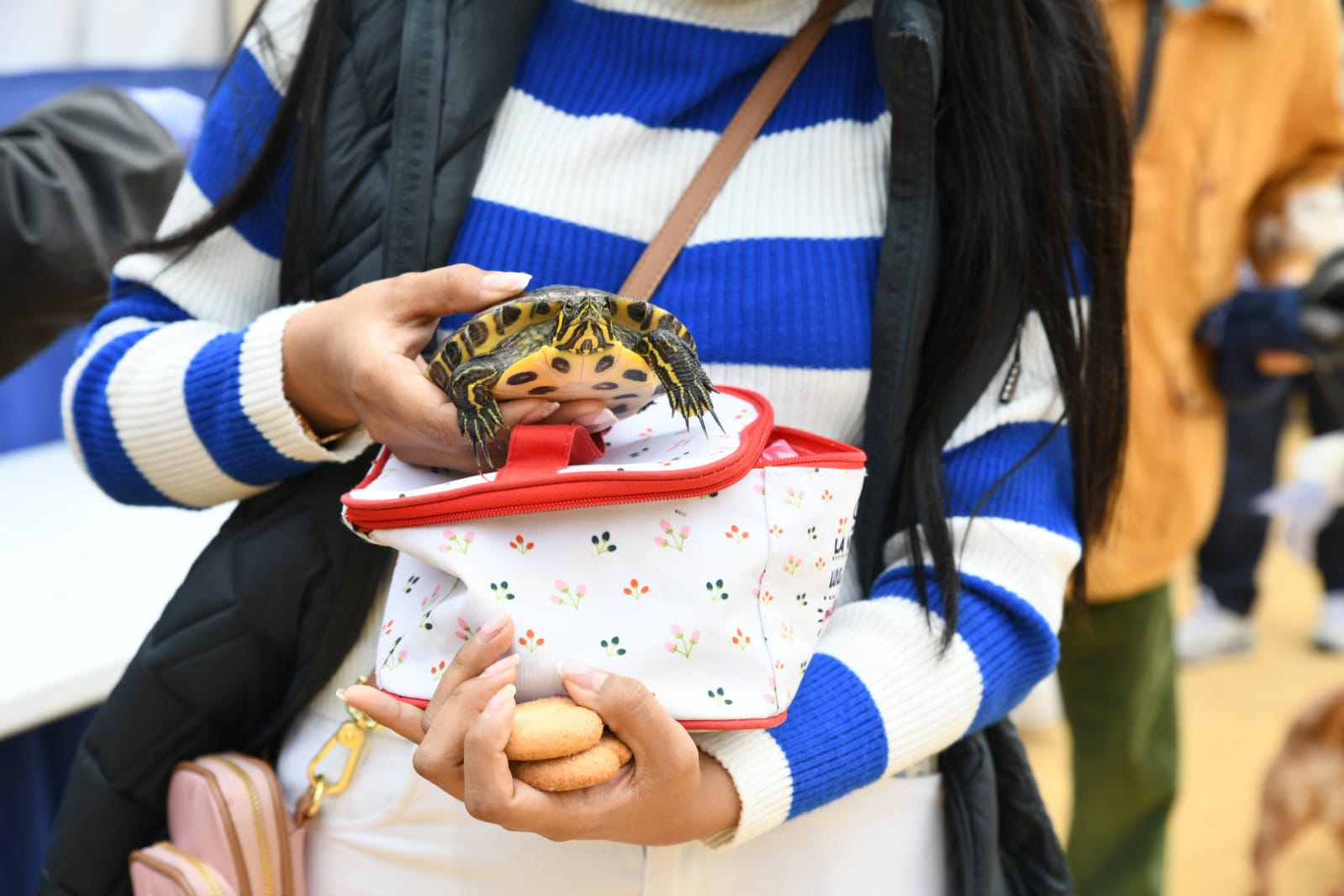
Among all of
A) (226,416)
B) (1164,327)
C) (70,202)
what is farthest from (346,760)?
(1164,327)

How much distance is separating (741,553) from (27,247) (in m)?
0.96

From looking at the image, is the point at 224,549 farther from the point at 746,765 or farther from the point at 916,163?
the point at 916,163

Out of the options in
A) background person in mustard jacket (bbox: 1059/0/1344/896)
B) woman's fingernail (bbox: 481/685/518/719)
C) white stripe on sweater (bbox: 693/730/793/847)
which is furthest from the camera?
background person in mustard jacket (bbox: 1059/0/1344/896)

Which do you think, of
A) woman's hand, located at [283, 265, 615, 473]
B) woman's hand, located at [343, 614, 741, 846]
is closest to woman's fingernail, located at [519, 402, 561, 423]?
woman's hand, located at [283, 265, 615, 473]

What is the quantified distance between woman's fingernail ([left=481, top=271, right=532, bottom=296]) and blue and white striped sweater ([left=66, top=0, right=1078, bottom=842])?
0.15 meters

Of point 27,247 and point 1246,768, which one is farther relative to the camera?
point 1246,768

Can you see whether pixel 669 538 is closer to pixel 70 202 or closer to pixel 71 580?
pixel 70 202

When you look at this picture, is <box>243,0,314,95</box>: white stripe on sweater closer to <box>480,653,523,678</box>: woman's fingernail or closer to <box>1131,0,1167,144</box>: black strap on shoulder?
<box>480,653,523,678</box>: woman's fingernail

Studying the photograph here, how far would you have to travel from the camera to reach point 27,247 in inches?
49.2

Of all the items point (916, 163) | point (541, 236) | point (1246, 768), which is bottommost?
point (1246, 768)

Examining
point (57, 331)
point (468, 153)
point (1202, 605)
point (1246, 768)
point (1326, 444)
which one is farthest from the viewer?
point (1202, 605)

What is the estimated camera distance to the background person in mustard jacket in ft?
6.30

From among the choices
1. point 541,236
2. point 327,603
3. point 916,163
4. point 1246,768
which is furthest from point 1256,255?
point 327,603

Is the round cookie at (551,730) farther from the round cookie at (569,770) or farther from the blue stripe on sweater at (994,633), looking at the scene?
the blue stripe on sweater at (994,633)
